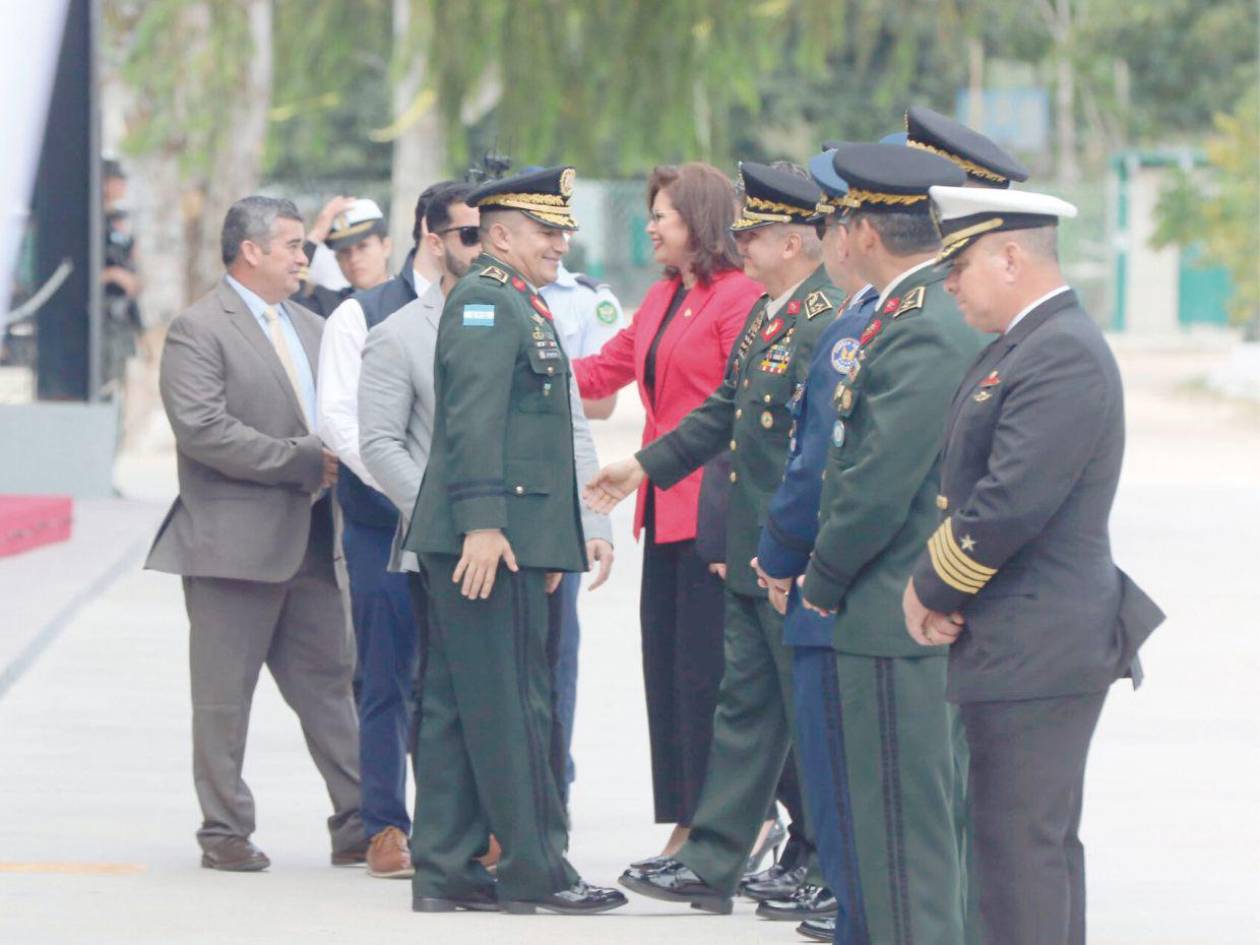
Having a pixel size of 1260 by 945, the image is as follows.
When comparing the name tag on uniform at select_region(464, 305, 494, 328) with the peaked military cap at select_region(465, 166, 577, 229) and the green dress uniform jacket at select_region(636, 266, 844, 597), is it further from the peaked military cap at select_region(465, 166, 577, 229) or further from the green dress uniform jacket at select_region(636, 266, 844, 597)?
the green dress uniform jacket at select_region(636, 266, 844, 597)

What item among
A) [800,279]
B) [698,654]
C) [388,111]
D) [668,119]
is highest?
[388,111]

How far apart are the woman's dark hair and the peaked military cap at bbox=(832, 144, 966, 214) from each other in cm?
153

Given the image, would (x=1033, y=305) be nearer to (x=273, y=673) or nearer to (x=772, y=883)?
(x=772, y=883)

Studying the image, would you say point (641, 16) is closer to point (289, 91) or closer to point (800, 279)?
point (289, 91)

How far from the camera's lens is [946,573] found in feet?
13.9

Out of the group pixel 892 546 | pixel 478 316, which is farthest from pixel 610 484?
pixel 892 546

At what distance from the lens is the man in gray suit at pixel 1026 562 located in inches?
162

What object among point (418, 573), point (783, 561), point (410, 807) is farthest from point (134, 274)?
point (783, 561)

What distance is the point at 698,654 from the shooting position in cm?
633

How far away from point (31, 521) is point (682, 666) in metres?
7.00

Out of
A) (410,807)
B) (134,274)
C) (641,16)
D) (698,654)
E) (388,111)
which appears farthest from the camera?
(388,111)

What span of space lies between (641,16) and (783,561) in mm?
15670

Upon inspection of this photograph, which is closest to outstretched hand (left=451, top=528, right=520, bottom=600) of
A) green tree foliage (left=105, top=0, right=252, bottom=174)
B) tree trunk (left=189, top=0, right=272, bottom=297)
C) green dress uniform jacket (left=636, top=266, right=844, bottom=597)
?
green dress uniform jacket (left=636, top=266, right=844, bottom=597)

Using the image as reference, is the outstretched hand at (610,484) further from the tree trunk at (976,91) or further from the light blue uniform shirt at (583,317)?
the tree trunk at (976,91)
